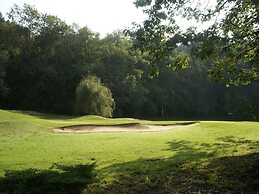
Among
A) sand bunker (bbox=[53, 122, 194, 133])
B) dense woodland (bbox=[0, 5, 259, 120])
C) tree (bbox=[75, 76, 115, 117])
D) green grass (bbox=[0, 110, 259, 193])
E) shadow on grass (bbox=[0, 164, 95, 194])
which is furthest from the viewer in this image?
dense woodland (bbox=[0, 5, 259, 120])

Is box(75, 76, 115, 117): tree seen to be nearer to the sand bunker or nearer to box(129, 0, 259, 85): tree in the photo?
the sand bunker

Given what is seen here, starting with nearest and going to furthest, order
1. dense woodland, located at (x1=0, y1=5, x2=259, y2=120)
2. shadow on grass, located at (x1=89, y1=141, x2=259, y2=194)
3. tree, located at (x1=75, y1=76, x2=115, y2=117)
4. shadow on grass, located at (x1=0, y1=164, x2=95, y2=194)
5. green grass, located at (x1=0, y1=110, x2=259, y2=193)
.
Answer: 1. shadow on grass, located at (x1=0, y1=164, x2=95, y2=194)
2. shadow on grass, located at (x1=89, y1=141, x2=259, y2=194)
3. green grass, located at (x1=0, y1=110, x2=259, y2=193)
4. tree, located at (x1=75, y1=76, x2=115, y2=117)
5. dense woodland, located at (x1=0, y1=5, x2=259, y2=120)

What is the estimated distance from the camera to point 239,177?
10.8 m

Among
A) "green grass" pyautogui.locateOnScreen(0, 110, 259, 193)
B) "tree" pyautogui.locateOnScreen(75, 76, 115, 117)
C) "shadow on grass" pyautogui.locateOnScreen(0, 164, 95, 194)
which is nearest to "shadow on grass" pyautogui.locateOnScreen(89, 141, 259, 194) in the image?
"green grass" pyautogui.locateOnScreen(0, 110, 259, 193)

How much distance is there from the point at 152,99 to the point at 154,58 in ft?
229

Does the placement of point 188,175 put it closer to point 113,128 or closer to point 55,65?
point 113,128

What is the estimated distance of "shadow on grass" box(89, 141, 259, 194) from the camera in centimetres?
1016

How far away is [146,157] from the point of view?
50.8 feet

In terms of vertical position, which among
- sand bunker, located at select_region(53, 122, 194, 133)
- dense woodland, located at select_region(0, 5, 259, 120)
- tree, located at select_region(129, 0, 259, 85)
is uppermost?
dense woodland, located at select_region(0, 5, 259, 120)

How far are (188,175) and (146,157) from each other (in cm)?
405

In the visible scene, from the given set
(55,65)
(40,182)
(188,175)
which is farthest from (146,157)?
(55,65)

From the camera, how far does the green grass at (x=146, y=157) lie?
10867mm

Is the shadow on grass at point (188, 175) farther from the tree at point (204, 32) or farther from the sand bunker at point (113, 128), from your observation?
the sand bunker at point (113, 128)

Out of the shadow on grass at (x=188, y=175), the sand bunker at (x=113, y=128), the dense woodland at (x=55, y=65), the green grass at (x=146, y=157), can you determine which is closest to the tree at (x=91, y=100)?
the dense woodland at (x=55, y=65)
